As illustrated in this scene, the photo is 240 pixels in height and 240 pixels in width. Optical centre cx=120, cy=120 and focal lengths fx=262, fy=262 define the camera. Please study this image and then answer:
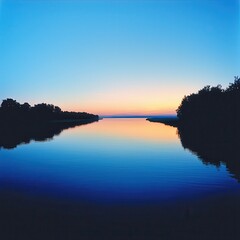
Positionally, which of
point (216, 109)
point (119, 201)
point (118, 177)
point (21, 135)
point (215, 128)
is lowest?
point (119, 201)

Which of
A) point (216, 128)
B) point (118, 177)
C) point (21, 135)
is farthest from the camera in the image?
point (216, 128)

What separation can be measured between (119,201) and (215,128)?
66741 millimetres

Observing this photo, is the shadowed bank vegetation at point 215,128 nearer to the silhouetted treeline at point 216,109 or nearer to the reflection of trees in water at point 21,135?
the silhouetted treeline at point 216,109

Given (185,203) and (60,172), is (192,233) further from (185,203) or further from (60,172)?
(60,172)

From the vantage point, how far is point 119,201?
15.1m

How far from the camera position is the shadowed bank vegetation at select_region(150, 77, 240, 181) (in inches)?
1222

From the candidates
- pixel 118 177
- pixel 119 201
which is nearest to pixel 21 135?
pixel 118 177

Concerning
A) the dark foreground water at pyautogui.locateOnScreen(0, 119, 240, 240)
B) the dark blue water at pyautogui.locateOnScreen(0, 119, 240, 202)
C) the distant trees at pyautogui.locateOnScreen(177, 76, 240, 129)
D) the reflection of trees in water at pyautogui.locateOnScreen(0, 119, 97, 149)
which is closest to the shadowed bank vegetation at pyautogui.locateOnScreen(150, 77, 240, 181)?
the distant trees at pyautogui.locateOnScreen(177, 76, 240, 129)

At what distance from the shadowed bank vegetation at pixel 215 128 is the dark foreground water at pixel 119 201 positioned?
541 cm

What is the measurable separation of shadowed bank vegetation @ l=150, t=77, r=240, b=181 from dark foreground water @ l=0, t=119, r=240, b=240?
541 centimetres

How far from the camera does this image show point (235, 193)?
16547 mm

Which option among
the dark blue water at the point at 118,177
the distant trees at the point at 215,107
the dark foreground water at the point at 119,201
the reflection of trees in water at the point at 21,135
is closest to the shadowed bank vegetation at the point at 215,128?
the distant trees at the point at 215,107

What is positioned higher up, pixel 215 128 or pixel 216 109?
pixel 216 109

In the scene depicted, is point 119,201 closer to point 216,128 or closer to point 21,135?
point 21,135
